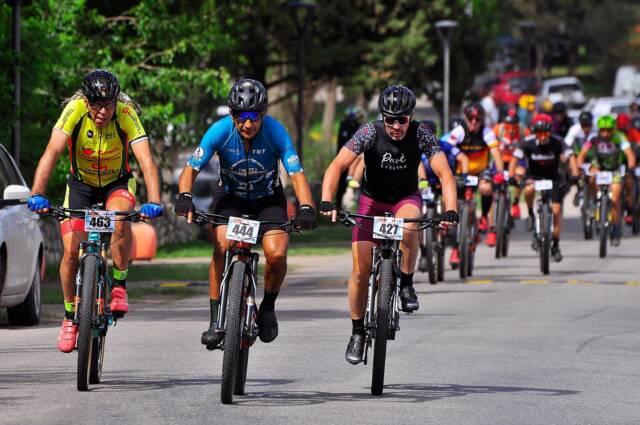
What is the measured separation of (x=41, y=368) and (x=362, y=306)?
223 centimetres

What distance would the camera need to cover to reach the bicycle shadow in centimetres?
1063

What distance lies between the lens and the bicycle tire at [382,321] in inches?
426

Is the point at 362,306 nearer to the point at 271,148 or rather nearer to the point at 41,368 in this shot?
the point at 271,148

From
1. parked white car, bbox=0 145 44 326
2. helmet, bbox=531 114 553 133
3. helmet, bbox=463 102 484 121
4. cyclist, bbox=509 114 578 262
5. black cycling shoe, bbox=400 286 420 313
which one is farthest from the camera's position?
helmet, bbox=531 114 553 133

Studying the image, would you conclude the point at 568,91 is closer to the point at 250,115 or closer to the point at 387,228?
the point at 387,228

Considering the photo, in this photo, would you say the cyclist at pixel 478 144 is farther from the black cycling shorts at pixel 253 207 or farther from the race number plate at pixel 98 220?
the race number plate at pixel 98 220

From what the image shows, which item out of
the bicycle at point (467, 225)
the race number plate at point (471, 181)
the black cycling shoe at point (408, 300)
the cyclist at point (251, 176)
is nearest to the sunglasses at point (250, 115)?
the cyclist at point (251, 176)

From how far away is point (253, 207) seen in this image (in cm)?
1114

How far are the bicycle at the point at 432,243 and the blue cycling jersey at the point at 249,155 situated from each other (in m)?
9.38

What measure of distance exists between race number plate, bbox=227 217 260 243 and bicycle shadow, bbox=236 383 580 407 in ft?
3.10

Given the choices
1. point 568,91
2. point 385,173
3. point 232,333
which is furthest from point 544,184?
point 568,91

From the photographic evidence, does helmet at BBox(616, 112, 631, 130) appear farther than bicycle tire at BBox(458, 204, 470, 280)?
Yes

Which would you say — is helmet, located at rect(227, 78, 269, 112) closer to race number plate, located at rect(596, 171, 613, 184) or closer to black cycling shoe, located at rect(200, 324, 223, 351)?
black cycling shoe, located at rect(200, 324, 223, 351)

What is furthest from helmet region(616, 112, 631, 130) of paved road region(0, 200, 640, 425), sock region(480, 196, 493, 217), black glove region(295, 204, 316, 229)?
black glove region(295, 204, 316, 229)
